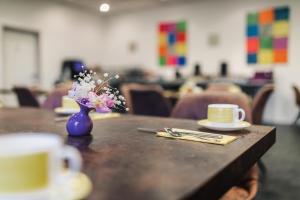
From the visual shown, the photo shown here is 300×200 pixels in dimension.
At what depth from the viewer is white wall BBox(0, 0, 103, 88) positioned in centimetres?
637

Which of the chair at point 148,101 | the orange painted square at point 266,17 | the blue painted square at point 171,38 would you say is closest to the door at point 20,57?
the blue painted square at point 171,38

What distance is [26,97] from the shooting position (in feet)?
11.3

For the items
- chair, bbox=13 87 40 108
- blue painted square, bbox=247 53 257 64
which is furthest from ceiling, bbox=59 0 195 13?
chair, bbox=13 87 40 108

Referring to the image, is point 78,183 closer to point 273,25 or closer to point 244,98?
point 244,98

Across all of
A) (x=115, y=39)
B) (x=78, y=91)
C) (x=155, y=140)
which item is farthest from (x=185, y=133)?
(x=115, y=39)

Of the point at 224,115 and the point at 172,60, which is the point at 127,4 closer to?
the point at 172,60

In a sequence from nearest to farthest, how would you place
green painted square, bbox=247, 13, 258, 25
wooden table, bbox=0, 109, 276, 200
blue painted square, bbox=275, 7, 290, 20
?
wooden table, bbox=0, 109, 276, 200
blue painted square, bbox=275, 7, 290, 20
green painted square, bbox=247, 13, 258, 25

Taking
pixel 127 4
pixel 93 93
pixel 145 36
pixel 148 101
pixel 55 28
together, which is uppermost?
pixel 127 4

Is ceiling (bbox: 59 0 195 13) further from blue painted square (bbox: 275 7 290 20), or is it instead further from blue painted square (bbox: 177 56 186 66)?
blue painted square (bbox: 275 7 290 20)

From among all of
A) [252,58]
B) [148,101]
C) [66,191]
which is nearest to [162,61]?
[252,58]

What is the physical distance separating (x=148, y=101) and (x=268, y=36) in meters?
4.45

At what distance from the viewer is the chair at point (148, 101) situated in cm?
280

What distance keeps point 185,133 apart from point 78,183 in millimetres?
583

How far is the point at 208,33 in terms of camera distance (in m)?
6.94
